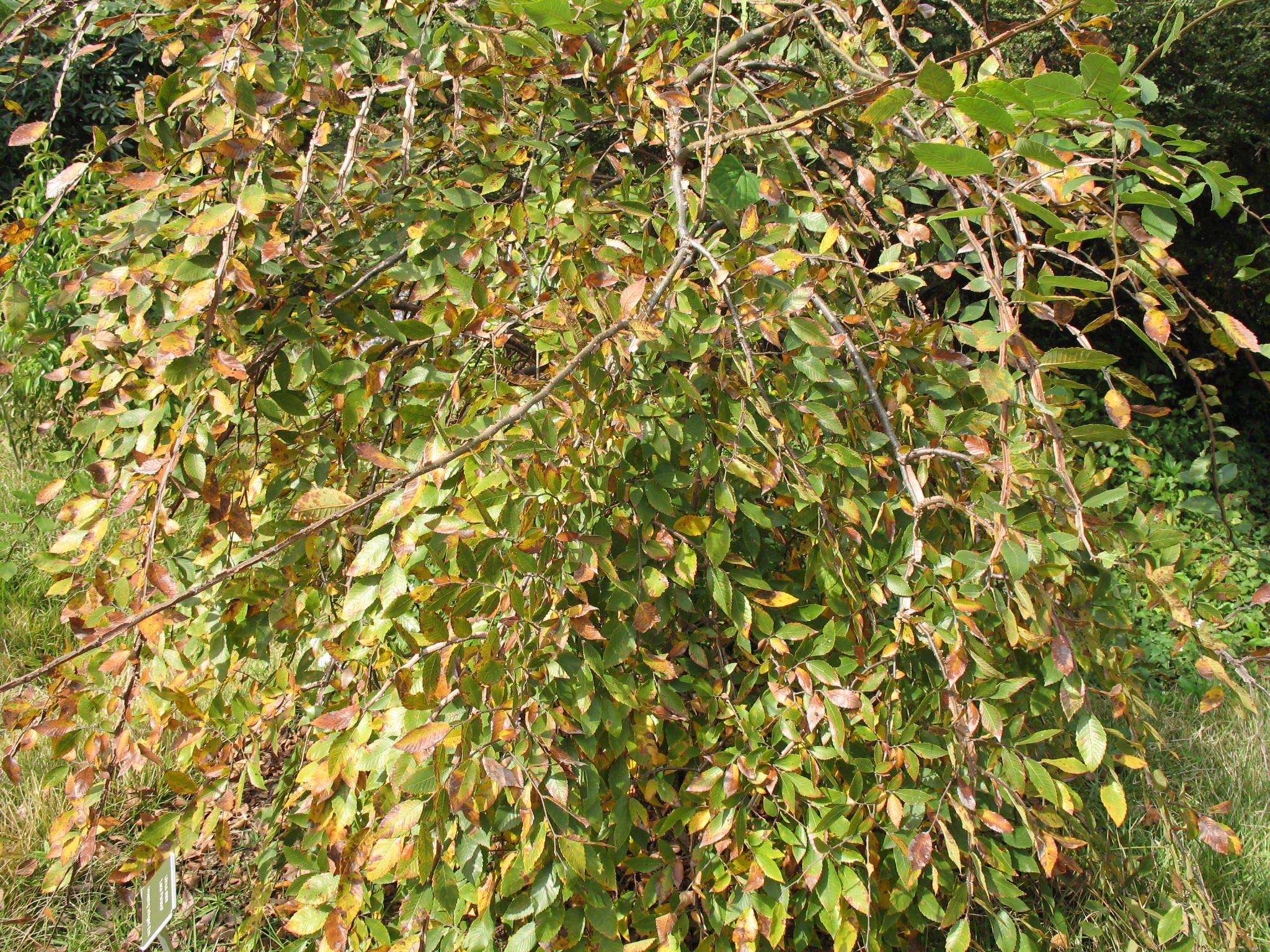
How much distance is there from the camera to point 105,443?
1.32m

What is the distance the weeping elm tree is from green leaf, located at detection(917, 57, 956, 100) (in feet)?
0.16

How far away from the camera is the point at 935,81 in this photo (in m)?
0.86

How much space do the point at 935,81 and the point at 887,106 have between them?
0.05m

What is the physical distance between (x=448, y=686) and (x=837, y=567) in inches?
21.9

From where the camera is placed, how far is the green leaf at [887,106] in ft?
2.88

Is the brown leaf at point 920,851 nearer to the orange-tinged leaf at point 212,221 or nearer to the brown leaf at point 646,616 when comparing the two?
the brown leaf at point 646,616

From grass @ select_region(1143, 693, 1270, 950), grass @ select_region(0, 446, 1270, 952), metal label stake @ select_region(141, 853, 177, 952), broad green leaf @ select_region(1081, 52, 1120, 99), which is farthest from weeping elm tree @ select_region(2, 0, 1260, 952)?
grass @ select_region(1143, 693, 1270, 950)

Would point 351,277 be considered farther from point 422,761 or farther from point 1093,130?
point 1093,130

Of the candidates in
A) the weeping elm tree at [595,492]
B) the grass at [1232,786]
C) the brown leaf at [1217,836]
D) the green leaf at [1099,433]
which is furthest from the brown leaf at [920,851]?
the grass at [1232,786]

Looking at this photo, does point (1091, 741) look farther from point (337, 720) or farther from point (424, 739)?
point (337, 720)

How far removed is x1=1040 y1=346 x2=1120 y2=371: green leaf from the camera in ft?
3.26

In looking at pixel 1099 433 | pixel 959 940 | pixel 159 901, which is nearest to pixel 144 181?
pixel 159 901

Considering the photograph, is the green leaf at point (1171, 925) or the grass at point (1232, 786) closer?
the green leaf at point (1171, 925)

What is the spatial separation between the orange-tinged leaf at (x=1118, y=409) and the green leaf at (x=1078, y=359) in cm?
9
